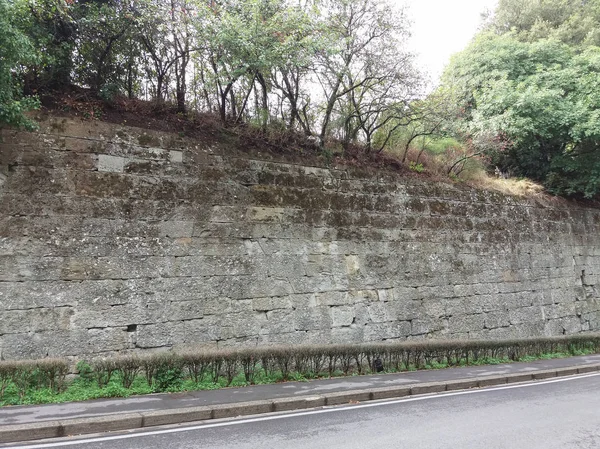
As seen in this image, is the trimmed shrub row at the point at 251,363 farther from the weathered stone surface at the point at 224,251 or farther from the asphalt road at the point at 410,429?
the asphalt road at the point at 410,429

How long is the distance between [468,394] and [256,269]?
187 inches

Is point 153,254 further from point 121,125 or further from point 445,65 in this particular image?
point 445,65

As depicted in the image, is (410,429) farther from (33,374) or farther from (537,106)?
(537,106)

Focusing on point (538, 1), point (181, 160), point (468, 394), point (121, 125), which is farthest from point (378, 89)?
point (538, 1)

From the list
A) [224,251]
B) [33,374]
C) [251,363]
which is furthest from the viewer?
[224,251]

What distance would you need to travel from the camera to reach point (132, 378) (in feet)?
23.3

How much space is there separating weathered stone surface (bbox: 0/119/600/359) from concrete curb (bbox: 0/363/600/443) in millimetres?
2491

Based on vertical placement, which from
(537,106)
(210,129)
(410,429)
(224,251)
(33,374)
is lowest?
(410,429)

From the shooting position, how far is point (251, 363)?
7.99 metres

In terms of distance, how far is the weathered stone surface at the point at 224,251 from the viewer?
24.9 ft

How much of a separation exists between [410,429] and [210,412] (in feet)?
8.83

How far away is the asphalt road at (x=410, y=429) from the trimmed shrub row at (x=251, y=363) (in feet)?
5.88

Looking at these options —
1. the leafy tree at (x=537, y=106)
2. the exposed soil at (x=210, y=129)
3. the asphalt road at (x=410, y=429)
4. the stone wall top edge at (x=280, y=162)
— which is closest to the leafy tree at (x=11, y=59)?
the stone wall top edge at (x=280, y=162)

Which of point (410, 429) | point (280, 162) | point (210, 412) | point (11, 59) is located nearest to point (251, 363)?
point (210, 412)
